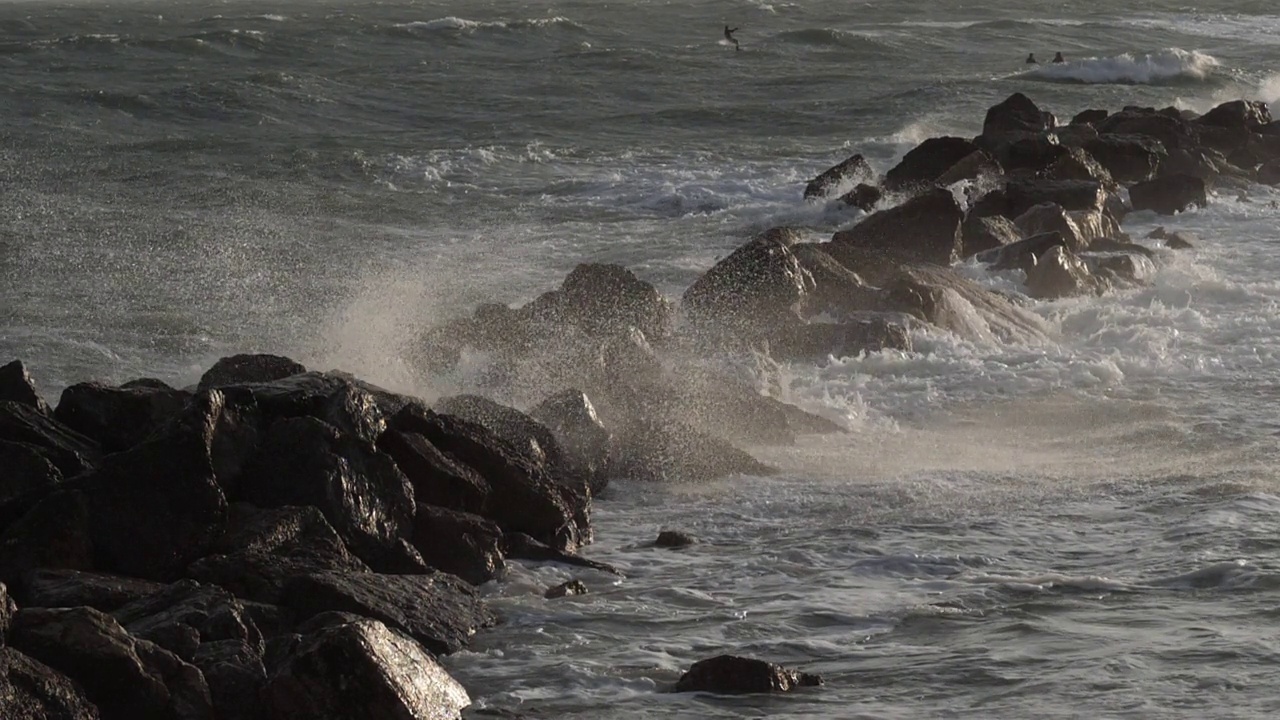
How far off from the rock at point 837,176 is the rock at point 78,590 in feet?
50.1

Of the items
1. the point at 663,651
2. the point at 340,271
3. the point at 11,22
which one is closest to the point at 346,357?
the point at 340,271

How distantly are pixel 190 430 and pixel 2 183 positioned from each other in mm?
16227

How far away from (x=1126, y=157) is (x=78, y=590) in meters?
17.6

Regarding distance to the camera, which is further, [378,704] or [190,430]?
[190,430]

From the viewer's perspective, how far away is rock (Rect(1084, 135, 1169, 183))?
22031 millimetres

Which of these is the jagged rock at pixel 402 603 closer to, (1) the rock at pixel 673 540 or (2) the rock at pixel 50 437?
(1) the rock at pixel 673 540

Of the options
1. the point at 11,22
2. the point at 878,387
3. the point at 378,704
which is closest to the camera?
the point at 378,704

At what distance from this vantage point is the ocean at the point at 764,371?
7.50 m

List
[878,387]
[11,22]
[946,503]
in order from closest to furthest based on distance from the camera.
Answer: [946,503] → [878,387] → [11,22]

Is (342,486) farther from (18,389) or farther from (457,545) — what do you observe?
(18,389)

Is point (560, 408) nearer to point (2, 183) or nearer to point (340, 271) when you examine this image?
point (340, 271)

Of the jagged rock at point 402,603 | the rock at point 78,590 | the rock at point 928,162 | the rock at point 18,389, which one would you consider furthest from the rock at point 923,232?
the rock at point 78,590

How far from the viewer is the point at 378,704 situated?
6355 mm

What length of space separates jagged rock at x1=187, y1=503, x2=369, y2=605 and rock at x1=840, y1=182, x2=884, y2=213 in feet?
44.6
